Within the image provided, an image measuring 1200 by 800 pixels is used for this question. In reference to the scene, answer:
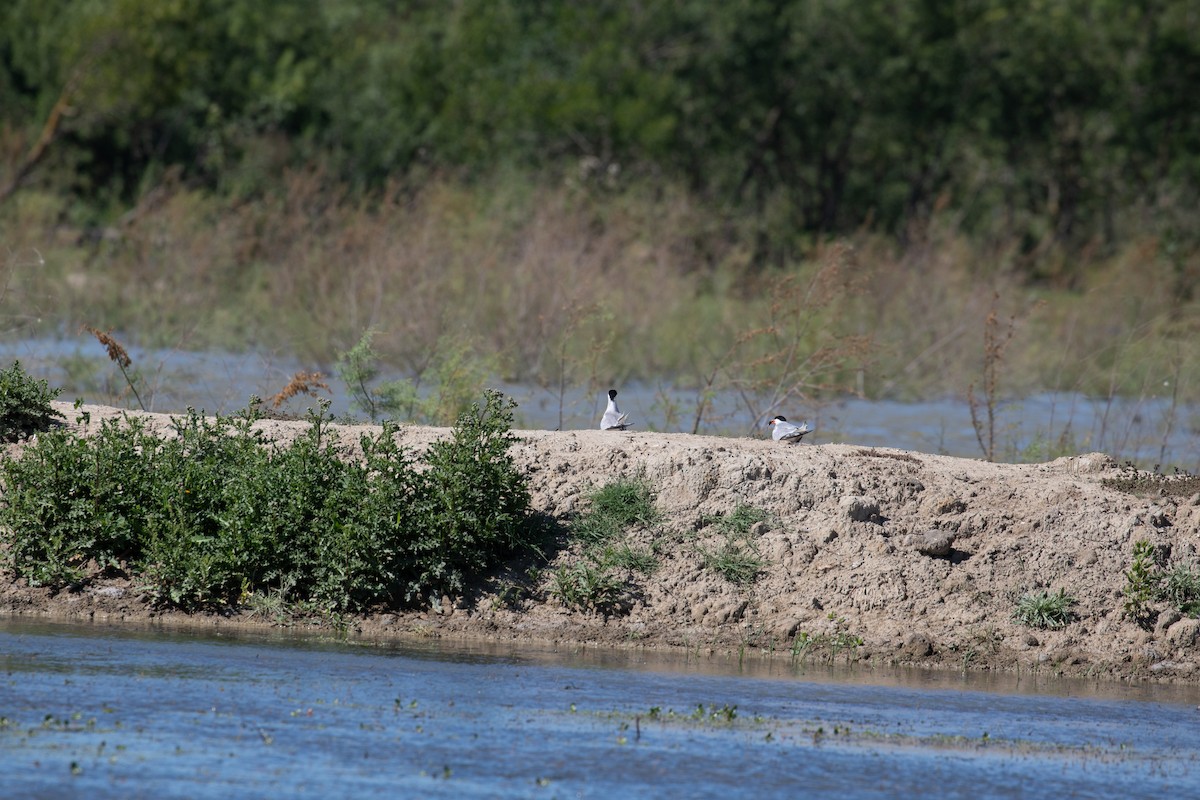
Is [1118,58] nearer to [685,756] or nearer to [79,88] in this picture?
[79,88]

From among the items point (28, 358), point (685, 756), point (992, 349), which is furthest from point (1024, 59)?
point (685, 756)

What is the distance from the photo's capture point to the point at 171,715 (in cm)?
789

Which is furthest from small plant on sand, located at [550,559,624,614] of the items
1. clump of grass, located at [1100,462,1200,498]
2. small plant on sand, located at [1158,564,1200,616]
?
clump of grass, located at [1100,462,1200,498]

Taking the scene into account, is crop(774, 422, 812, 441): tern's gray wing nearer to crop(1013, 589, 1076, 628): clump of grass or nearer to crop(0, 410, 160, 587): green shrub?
crop(1013, 589, 1076, 628): clump of grass

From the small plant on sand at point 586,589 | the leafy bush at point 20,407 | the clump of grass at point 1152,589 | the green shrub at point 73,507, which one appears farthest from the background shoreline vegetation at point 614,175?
the small plant on sand at point 586,589

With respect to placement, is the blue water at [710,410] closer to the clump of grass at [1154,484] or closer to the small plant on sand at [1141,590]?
the clump of grass at [1154,484]

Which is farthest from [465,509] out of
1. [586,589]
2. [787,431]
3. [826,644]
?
[787,431]

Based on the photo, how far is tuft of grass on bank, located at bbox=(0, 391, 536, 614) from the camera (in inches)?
420

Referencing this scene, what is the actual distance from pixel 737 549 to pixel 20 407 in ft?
17.2

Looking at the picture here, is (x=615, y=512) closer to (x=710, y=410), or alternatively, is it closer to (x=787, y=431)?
(x=787, y=431)

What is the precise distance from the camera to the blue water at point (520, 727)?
7.09 m

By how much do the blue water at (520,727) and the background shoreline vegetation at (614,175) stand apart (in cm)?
895

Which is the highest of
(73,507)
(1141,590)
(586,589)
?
(73,507)

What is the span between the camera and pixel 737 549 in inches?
449
